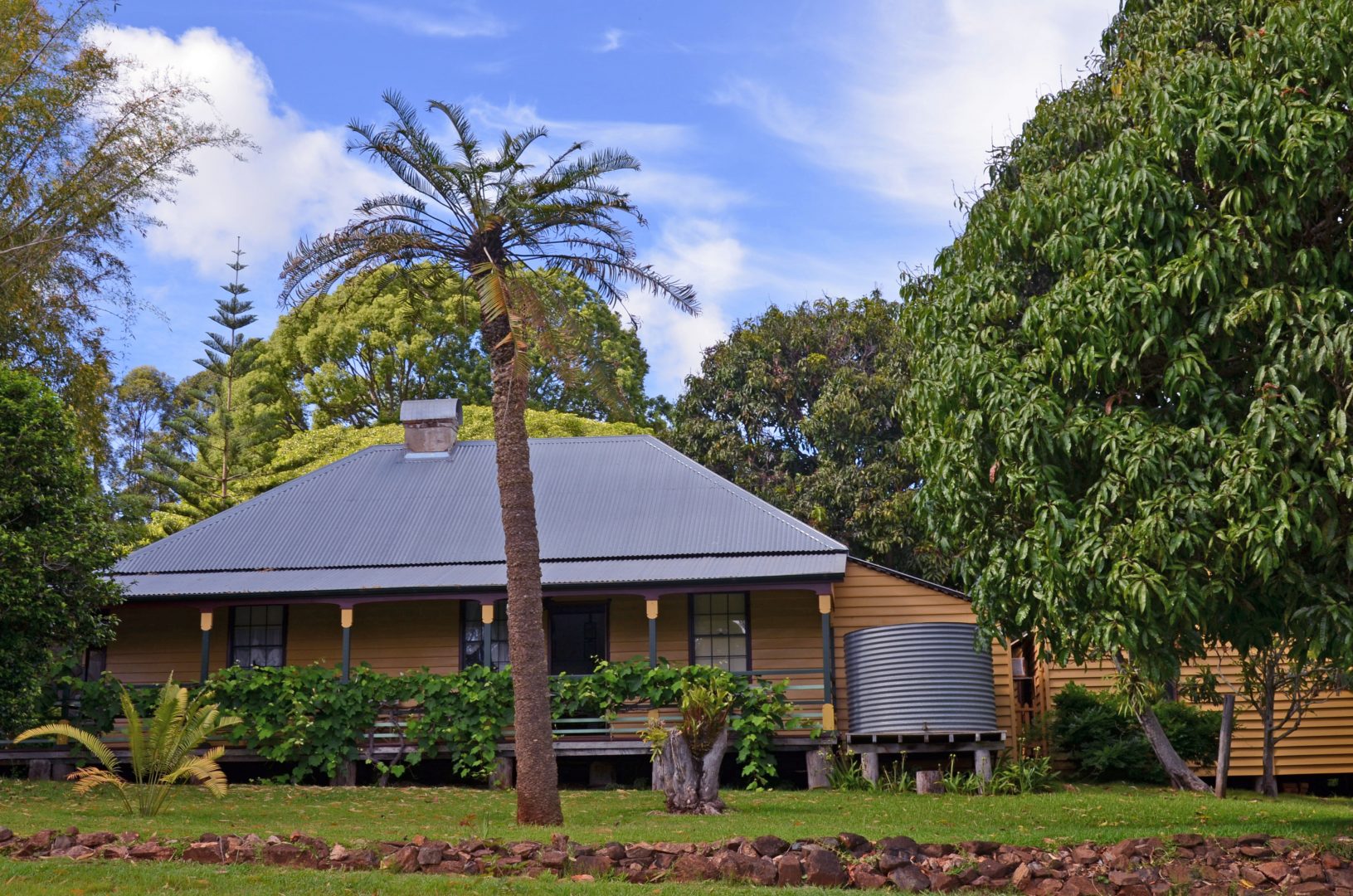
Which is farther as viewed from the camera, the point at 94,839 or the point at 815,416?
the point at 815,416

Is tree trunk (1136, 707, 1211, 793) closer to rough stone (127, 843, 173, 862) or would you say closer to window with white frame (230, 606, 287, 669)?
rough stone (127, 843, 173, 862)

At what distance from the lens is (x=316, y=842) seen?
1043 centimetres

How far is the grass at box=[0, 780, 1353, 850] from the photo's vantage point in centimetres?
1252

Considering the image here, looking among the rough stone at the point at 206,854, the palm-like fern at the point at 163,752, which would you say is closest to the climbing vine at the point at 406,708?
the palm-like fern at the point at 163,752

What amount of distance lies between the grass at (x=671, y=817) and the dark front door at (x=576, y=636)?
4.12 meters

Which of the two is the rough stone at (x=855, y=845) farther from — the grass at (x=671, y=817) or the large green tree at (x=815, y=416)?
the large green tree at (x=815, y=416)

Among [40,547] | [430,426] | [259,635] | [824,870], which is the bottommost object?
[824,870]

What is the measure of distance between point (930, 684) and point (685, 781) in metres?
5.60

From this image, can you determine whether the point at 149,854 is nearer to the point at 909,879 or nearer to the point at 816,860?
the point at 816,860

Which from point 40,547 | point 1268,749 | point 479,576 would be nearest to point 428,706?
point 479,576

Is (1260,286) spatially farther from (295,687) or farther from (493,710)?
(295,687)

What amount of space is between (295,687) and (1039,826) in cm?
1137

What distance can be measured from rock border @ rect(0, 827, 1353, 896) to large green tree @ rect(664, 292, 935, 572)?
20.8 metres

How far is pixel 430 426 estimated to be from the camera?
85.0ft
